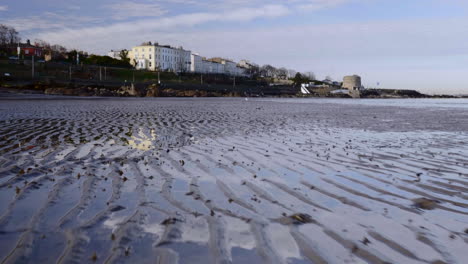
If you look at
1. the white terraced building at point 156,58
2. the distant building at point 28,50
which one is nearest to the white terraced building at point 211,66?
the white terraced building at point 156,58

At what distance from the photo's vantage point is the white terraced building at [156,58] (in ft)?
481

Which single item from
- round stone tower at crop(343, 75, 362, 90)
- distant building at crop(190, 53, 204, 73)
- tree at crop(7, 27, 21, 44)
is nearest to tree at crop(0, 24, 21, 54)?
tree at crop(7, 27, 21, 44)

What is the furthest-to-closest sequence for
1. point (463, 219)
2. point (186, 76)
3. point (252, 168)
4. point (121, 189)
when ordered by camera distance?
point (186, 76) → point (252, 168) → point (121, 189) → point (463, 219)

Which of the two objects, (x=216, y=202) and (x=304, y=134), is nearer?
(x=216, y=202)

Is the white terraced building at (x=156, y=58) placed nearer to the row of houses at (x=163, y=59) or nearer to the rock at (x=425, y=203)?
the row of houses at (x=163, y=59)

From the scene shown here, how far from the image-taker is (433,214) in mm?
4547

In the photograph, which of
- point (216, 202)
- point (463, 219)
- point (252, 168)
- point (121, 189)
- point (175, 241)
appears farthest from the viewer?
point (252, 168)

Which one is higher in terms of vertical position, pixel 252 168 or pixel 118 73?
pixel 118 73

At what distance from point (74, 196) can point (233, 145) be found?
18.5 feet

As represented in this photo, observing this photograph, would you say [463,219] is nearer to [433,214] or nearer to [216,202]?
[433,214]

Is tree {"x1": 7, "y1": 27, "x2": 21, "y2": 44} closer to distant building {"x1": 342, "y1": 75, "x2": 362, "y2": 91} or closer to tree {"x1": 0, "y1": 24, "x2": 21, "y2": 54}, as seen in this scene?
tree {"x1": 0, "y1": 24, "x2": 21, "y2": 54}

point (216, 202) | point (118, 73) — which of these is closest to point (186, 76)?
point (118, 73)

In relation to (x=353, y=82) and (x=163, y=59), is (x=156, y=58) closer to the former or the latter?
(x=163, y=59)

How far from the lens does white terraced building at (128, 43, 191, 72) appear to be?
5773 inches
